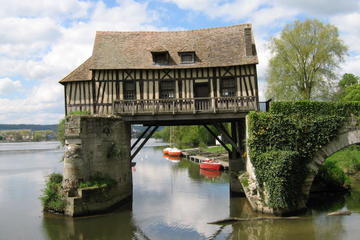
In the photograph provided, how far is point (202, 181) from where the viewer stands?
22469mm

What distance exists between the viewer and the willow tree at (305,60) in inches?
926

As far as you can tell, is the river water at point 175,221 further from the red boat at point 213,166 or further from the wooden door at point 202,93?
the red boat at point 213,166

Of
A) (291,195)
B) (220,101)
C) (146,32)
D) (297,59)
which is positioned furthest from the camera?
(297,59)

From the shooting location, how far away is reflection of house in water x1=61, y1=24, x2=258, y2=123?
15.9 meters

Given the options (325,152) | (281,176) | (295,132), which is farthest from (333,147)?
(281,176)

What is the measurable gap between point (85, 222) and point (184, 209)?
4606mm

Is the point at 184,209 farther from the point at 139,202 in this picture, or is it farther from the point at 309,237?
the point at 309,237

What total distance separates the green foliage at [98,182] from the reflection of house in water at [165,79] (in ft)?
10.8

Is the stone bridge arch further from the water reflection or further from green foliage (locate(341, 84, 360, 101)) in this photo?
green foliage (locate(341, 84, 360, 101))

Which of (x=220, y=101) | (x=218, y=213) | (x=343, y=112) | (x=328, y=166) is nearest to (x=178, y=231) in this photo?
(x=218, y=213)

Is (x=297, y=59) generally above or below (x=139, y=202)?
above

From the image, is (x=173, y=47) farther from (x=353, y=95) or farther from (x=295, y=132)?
(x=353, y=95)

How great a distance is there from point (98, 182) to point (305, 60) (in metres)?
18.5

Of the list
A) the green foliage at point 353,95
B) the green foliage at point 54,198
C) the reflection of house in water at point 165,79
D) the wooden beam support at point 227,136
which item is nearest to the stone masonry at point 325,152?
the wooden beam support at point 227,136
